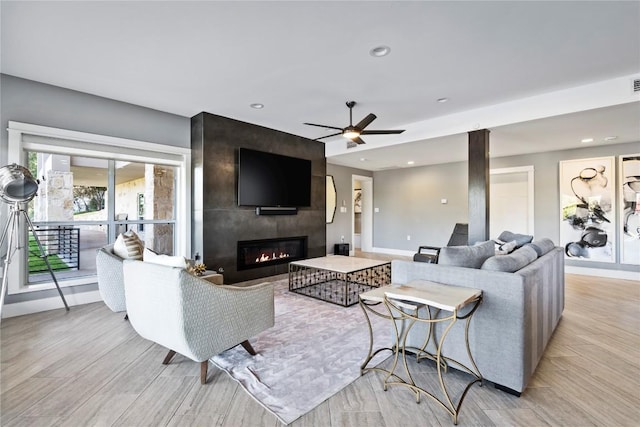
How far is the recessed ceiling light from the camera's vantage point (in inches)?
105

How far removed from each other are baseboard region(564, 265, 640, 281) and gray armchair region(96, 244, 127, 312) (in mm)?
7312

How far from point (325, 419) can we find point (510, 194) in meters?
6.55

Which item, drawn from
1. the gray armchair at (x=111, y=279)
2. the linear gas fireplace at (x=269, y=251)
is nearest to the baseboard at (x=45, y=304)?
the gray armchair at (x=111, y=279)

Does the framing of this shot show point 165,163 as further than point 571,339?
Yes

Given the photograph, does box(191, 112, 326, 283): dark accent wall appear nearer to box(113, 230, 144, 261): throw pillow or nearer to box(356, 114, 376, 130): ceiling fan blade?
box(113, 230, 144, 261): throw pillow

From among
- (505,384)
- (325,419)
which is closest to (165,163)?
(325,419)

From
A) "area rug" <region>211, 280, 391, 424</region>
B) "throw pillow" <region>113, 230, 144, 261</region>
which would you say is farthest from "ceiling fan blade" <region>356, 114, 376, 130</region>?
"throw pillow" <region>113, 230, 144, 261</region>

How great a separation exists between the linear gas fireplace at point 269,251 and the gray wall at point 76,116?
6.18 ft

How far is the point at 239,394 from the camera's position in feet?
6.15

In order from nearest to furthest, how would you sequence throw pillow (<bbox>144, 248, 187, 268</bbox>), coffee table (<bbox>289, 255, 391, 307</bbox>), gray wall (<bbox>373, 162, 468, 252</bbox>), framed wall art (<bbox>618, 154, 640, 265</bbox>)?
1. throw pillow (<bbox>144, 248, 187, 268</bbox>)
2. coffee table (<bbox>289, 255, 391, 307</bbox>)
3. framed wall art (<bbox>618, 154, 640, 265</bbox>)
4. gray wall (<bbox>373, 162, 468, 252</bbox>)

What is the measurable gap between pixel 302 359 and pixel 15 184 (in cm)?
325

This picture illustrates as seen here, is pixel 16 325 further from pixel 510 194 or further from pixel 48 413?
pixel 510 194

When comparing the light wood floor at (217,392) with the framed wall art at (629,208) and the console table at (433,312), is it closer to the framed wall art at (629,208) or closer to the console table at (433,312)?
the console table at (433,312)

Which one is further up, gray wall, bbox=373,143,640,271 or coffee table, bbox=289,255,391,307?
gray wall, bbox=373,143,640,271
